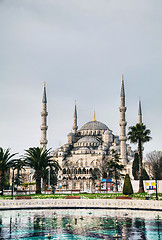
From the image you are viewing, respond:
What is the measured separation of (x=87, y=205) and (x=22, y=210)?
5.02 m

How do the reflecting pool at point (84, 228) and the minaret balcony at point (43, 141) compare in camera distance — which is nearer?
the reflecting pool at point (84, 228)

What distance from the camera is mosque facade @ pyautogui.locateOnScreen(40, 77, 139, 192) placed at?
7450 cm

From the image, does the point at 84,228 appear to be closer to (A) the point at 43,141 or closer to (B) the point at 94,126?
(A) the point at 43,141

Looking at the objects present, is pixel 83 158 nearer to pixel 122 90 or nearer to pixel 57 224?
pixel 122 90

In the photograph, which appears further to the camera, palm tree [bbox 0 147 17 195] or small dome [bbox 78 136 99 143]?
small dome [bbox 78 136 99 143]

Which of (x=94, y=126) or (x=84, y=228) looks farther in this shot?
(x=94, y=126)

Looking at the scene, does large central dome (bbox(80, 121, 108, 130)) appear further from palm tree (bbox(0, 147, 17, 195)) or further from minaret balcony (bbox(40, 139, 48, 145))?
palm tree (bbox(0, 147, 17, 195))

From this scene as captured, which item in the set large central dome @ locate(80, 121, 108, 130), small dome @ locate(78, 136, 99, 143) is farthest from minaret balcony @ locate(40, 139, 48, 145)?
large central dome @ locate(80, 121, 108, 130)

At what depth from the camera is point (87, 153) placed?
3600 inches

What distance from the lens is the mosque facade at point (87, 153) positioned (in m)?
74.5

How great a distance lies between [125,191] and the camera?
109 feet

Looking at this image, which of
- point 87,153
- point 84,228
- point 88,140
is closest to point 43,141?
point 87,153

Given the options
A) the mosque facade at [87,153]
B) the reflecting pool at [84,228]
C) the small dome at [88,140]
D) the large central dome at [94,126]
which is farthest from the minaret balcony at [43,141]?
the reflecting pool at [84,228]

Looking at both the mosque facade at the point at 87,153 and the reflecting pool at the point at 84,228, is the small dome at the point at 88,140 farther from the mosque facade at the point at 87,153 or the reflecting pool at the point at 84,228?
the reflecting pool at the point at 84,228
